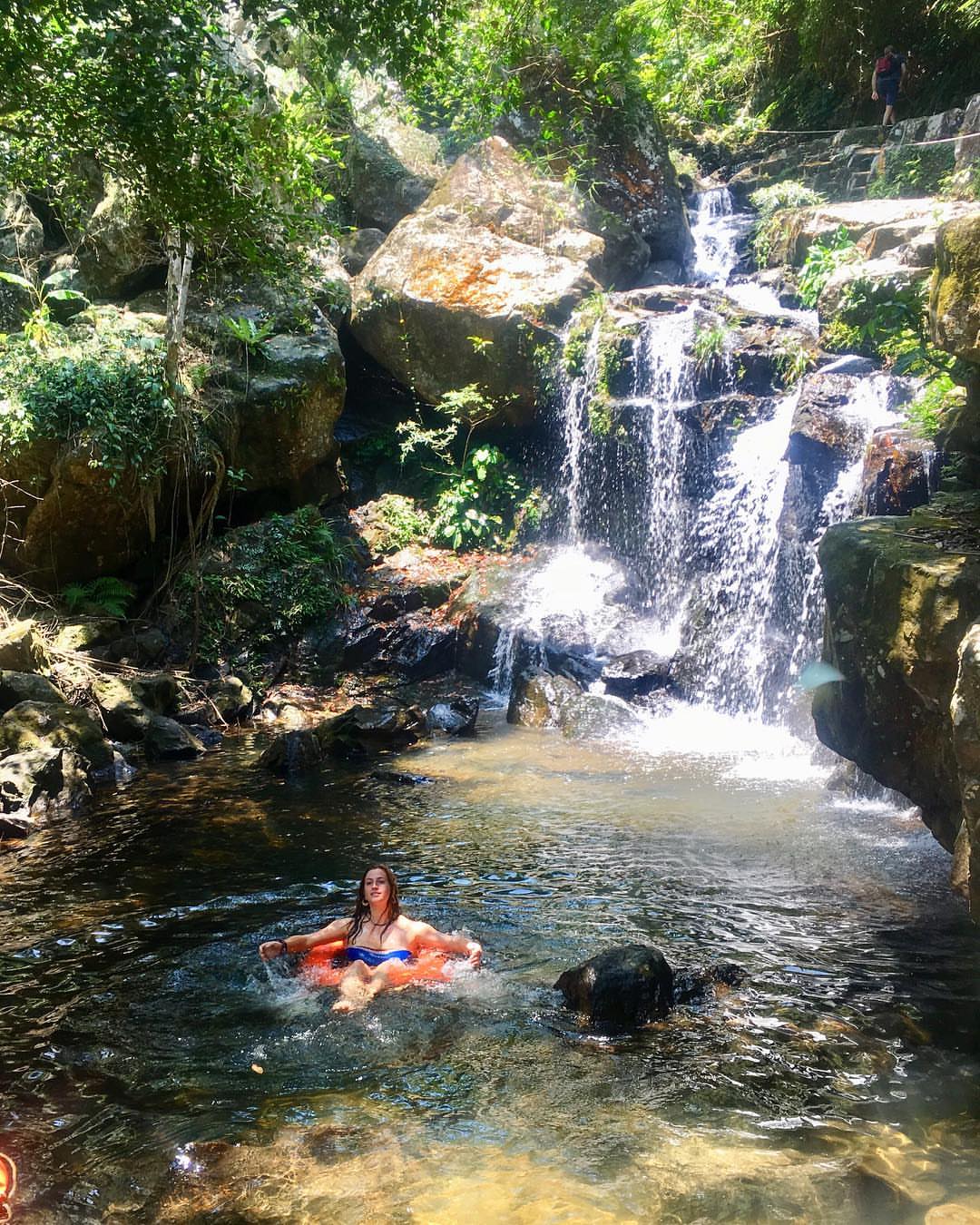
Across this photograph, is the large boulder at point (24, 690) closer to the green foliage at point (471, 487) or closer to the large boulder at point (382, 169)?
the green foliage at point (471, 487)

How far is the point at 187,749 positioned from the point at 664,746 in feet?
17.2

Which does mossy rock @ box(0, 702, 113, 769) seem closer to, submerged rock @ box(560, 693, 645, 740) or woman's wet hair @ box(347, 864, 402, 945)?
woman's wet hair @ box(347, 864, 402, 945)

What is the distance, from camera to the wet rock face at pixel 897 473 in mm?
9656

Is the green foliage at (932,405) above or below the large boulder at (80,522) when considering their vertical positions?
above

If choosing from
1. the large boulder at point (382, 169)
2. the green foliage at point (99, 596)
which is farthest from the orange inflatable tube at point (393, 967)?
the large boulder at point (382, 169)

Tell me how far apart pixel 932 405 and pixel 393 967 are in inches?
351

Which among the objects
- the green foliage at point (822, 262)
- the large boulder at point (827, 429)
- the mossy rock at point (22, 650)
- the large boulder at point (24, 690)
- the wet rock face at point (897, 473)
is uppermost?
the green foliage at point (822, 262)

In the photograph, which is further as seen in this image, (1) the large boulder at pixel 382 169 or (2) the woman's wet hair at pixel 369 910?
(1) the large boulder at pixel 382 169

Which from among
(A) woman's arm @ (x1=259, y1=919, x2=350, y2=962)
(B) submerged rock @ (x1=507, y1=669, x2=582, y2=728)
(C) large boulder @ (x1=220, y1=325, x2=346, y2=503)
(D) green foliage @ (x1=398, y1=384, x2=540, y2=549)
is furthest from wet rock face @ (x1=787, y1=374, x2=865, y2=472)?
(A) woman's arm @ (x1=259, y1=919, x2=350, y2=962)

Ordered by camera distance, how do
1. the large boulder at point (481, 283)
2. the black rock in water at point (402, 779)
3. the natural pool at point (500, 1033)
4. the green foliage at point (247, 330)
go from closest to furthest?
the natural pool at point (500, 1033)
the black rock in water at point (402, 779)
the green foliage at point (247, 330)
the large boulder at point (481, 283)

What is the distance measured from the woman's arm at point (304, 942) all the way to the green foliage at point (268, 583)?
327 inches

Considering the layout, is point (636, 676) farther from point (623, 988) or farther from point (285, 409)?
point (623, 988)

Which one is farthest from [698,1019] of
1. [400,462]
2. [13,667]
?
[400,462]

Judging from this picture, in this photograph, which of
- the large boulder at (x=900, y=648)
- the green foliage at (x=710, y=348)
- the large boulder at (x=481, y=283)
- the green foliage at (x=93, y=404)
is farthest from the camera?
the large boulder at (x=481, y=283)
